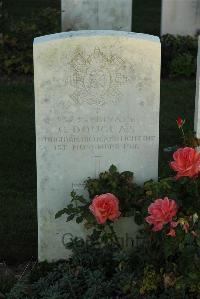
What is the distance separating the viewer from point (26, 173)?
6746 millimetres

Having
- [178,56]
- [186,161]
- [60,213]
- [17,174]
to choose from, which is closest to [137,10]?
[178,56]

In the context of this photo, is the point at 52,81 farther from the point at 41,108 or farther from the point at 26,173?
the point at 26,173

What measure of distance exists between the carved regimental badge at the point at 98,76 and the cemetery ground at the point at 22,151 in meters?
0.94

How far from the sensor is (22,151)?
7285mm

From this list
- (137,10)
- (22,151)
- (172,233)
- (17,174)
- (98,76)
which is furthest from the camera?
(137,10)

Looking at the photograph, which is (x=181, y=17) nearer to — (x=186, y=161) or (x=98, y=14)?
(x=98, y=14)

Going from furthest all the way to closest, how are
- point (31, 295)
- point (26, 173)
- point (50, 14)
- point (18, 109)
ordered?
1. point (50, 14)
2. point (18, 109)
3. point (26, 173)
4. point (31, 295)

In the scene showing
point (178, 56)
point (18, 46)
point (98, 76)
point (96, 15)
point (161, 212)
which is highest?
point (96, 15)

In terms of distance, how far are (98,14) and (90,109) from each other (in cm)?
571

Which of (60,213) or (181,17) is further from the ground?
(181,17)

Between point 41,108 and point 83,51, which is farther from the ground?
point 83,51

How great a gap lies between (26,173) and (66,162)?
2.00 metres

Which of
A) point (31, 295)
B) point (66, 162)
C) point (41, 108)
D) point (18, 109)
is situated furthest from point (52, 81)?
point (18, 109)

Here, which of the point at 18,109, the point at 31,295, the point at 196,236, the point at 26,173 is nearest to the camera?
the point at 196,236
